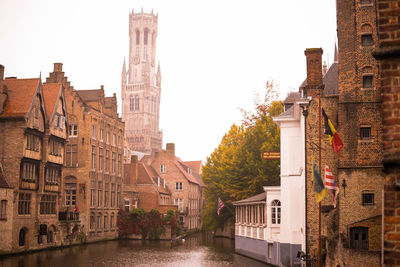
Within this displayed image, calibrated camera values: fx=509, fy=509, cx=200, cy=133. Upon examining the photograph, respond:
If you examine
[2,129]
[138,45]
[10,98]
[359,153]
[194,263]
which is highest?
[138,45]

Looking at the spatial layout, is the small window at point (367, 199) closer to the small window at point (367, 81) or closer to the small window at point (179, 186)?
the small window at point (367, 81)

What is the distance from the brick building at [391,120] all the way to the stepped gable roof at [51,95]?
1588 inches

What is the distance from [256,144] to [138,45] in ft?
395

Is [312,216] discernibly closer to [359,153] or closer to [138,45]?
[359,153]

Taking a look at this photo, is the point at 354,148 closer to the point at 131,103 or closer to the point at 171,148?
the point at 171,148

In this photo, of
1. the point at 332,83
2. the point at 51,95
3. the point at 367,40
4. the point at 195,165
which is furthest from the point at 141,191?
the point at 367,40

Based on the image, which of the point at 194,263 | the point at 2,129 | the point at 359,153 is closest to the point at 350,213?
the point at 359,153

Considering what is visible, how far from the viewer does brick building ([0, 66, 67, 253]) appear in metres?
38.3

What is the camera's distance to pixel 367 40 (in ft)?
81.1

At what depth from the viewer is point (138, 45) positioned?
161750 mm

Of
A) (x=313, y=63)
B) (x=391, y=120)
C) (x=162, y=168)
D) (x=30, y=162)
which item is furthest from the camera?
(x=162, y=168)

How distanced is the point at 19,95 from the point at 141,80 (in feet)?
393

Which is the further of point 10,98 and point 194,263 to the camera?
point 10,98

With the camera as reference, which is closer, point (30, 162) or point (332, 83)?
point (332, 83)
